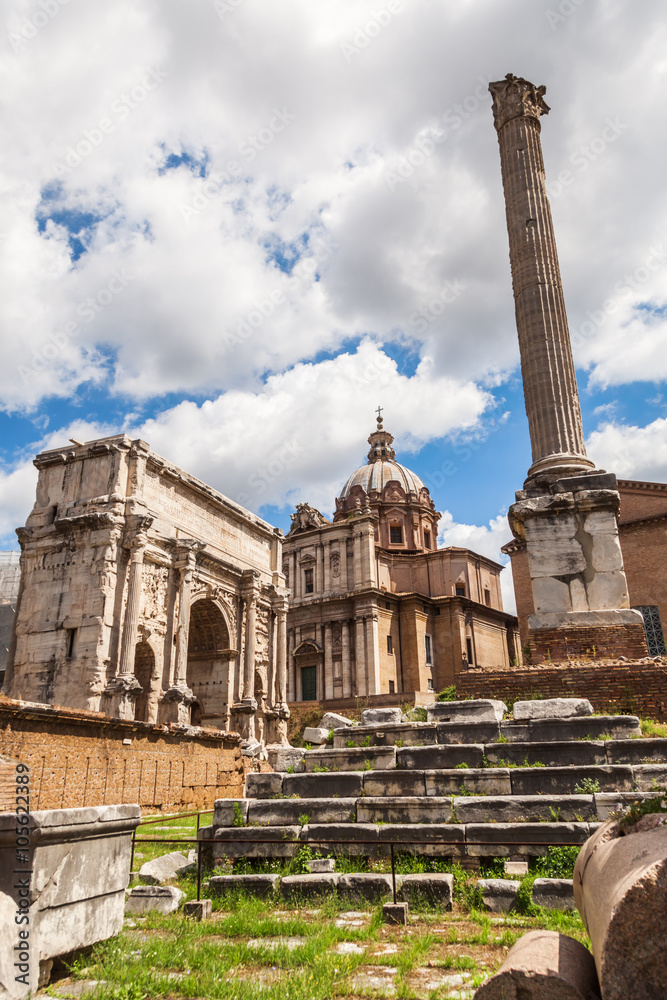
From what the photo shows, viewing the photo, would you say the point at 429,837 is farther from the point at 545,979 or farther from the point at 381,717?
the point at 545,979

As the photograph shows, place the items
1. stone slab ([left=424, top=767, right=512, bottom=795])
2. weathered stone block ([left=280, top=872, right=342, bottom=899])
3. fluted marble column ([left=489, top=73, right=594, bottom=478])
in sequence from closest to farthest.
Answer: weathered stone block ([left=280, top=872, right=342, bottom=899]), stone slab ([left=424, top=767, right=512, bottom=795]), fluted marble column ([left=489, top=73, right=594, bottom=478])

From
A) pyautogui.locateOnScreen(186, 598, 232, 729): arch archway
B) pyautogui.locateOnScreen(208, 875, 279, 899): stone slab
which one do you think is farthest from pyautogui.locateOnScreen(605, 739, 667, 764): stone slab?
pyautogui.locateOnScreen(186, 598, 232, 729): arch archway

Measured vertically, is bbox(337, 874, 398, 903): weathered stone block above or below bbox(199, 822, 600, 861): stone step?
below

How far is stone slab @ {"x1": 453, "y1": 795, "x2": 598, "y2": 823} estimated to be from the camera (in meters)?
7.58

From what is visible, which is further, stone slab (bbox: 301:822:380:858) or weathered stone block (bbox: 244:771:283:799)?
weathered stone block (bbox: 244:771:283:799)

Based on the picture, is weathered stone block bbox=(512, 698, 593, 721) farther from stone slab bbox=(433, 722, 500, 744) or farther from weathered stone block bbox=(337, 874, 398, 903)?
weathered stone block bbox=(337, 874, 398, 903)

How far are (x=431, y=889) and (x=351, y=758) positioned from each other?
10.4ft

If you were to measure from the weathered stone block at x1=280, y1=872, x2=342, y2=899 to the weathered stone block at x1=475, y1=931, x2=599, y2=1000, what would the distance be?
438cm

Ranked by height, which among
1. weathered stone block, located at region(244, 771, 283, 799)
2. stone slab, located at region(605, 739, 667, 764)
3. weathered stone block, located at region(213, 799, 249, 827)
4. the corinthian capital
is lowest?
weathered stone block, located at region(213, 799, 249, 827)

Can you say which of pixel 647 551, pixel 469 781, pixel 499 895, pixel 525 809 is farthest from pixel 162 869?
pixel 647 551

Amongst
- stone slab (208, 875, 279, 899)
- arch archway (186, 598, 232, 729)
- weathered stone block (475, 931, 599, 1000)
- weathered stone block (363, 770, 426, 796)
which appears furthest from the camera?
arch archway (186, 598, 232, 729)

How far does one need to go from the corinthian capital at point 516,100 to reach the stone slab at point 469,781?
14711 millimetres

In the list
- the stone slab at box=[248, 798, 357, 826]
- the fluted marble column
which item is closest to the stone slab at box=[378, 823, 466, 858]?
the stone slab at box=[248, 798, 357, 826]

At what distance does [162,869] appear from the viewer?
8961 mm
